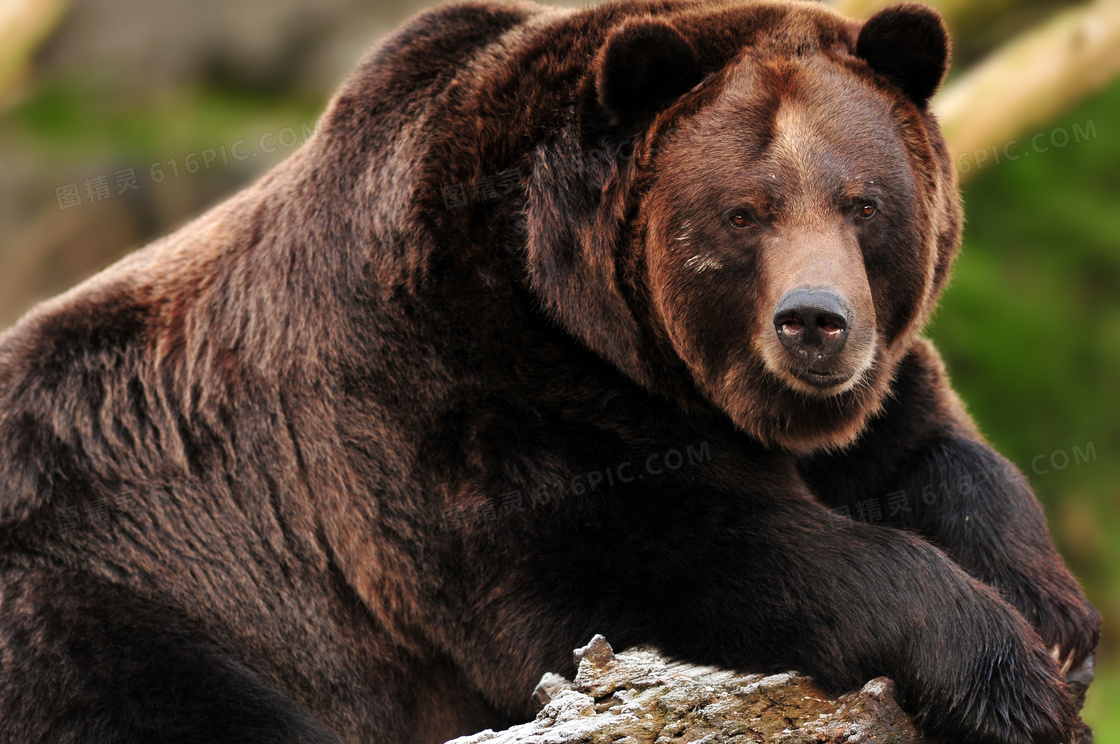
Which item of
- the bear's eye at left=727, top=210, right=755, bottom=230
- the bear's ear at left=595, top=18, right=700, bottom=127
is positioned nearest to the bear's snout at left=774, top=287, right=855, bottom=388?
the bear's eye at left=727, top=210, right=755, bottom=230

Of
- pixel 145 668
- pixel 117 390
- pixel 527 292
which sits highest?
pixel 117 390

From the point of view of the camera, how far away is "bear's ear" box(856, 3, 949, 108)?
4723 millimetres

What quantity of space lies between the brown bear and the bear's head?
15 mm

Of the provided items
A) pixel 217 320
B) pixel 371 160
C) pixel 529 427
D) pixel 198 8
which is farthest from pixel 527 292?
pixel 198 8

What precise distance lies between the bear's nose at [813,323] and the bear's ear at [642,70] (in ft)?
3.43

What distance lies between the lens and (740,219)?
4.56 metres

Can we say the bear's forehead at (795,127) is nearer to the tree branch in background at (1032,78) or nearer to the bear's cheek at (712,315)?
the bear's cheek at (712,315)

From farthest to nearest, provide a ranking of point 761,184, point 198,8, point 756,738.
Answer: point 198,8 → point 761,184 → point 756,738

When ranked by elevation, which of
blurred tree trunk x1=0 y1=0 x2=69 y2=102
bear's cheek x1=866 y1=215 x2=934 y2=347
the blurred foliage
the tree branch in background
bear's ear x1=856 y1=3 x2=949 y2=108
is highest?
blurred tree trunk x1=0 y1=0 x2=69 y2=102

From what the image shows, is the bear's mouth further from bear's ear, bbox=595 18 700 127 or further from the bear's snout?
bear's ear, bbox=595 18 700 127

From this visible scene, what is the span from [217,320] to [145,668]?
1478 mm

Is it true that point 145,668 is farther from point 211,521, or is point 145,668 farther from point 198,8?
point 198,8

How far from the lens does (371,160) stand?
5035mm

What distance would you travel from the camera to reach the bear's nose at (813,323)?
13.8 ft
